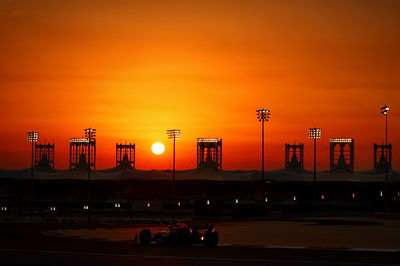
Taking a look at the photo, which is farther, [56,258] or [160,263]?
[56,258]

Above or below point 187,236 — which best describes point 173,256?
below

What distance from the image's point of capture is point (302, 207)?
141m

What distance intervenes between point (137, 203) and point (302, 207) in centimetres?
4785

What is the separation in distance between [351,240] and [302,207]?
3351 inches

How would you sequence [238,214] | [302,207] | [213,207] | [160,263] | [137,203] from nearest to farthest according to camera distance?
Answer: 1. [160,263]
2. [238,214]
3. [213,207]
4. [302,207]
5. [137,203]

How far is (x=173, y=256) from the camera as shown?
39.0 m

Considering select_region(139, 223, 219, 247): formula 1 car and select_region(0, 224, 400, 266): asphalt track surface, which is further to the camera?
select_region(139, 223, 219, 247): formula 1 car

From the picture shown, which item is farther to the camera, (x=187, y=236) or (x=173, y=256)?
(x=187, y=236)

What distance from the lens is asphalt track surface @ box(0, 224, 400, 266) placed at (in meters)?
35.6

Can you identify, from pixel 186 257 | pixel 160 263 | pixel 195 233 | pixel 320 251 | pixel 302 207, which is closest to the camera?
pixel 160 263

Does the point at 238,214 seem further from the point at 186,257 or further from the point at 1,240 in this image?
the point at 186,257

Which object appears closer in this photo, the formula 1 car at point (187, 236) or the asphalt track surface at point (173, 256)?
the asphalt track surface at point (173, 256)

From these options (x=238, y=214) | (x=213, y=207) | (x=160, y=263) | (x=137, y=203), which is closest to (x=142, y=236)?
(x=160, y=263)

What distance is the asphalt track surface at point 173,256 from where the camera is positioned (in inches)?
1400
